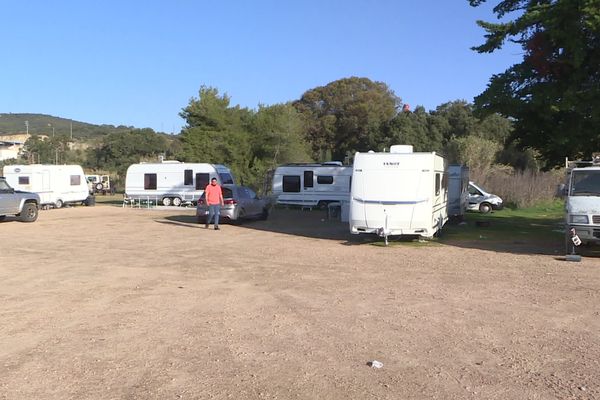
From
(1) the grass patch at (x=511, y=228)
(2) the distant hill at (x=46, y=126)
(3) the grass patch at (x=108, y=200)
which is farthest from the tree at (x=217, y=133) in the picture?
(2) the distant hill at (x=46, y=126)

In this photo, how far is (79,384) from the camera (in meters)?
5.07

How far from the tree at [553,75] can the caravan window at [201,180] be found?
1879cm

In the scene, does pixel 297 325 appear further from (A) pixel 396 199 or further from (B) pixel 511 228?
(B) pixel 511 228

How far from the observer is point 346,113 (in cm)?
6450

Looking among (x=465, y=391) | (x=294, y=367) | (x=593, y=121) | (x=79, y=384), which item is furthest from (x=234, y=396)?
(x=593, y=121)

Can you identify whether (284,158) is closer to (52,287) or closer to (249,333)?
(52,287)

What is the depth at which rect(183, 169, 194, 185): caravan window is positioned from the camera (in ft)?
108

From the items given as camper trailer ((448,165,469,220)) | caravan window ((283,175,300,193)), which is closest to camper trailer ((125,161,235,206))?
caravan window ((283,175,300,193))

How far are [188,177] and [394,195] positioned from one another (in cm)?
1988

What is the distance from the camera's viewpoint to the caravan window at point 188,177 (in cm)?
3297

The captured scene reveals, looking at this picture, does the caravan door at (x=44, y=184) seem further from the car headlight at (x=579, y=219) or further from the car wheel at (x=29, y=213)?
the car headlight at (x=579, y=219)

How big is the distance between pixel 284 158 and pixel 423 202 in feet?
86.6

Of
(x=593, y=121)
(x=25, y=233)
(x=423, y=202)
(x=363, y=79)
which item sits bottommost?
(x=25, y=233)

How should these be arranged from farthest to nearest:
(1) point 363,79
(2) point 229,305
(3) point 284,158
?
(1) point 363,79 → (3) point 284,158 → (2) point 229,305
